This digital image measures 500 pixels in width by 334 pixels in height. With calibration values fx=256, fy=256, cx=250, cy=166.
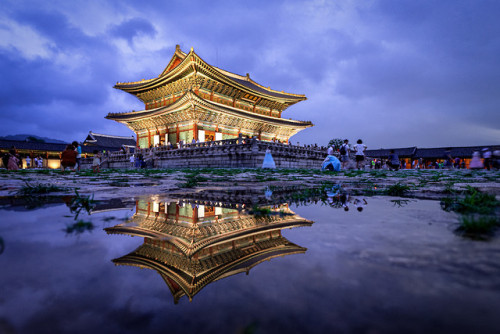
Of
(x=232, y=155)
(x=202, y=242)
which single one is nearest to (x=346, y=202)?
(x=202, y=242)

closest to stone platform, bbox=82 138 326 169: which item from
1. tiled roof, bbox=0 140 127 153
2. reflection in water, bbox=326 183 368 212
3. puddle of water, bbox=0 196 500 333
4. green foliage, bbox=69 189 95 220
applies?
reflection in water, bbox=326 183 368 212

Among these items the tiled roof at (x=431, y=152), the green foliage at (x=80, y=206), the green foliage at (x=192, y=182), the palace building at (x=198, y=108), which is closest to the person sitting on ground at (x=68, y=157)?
the green foliage at (x=192, y=182)

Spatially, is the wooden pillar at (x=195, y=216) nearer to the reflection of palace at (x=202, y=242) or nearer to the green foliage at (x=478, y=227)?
the reflection of palace at (x=202, y=242)

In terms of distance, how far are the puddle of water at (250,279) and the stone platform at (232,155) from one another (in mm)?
14344

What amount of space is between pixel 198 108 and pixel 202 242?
76.4 feet

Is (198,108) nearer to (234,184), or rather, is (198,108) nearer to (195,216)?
(234,184)

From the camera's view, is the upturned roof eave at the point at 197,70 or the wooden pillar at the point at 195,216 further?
the upturned roof eave at the point at 197,70

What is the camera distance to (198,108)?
23344mm

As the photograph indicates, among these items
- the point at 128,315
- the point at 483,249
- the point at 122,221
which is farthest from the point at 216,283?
the point at 122,221

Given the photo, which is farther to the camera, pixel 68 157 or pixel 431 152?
pixel 431 152

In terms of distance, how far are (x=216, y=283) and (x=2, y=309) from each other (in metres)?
0.54

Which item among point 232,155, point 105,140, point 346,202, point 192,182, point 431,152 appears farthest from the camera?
point 105,140

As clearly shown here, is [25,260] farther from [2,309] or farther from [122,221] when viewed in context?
[122,221]

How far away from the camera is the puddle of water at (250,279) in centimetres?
60
